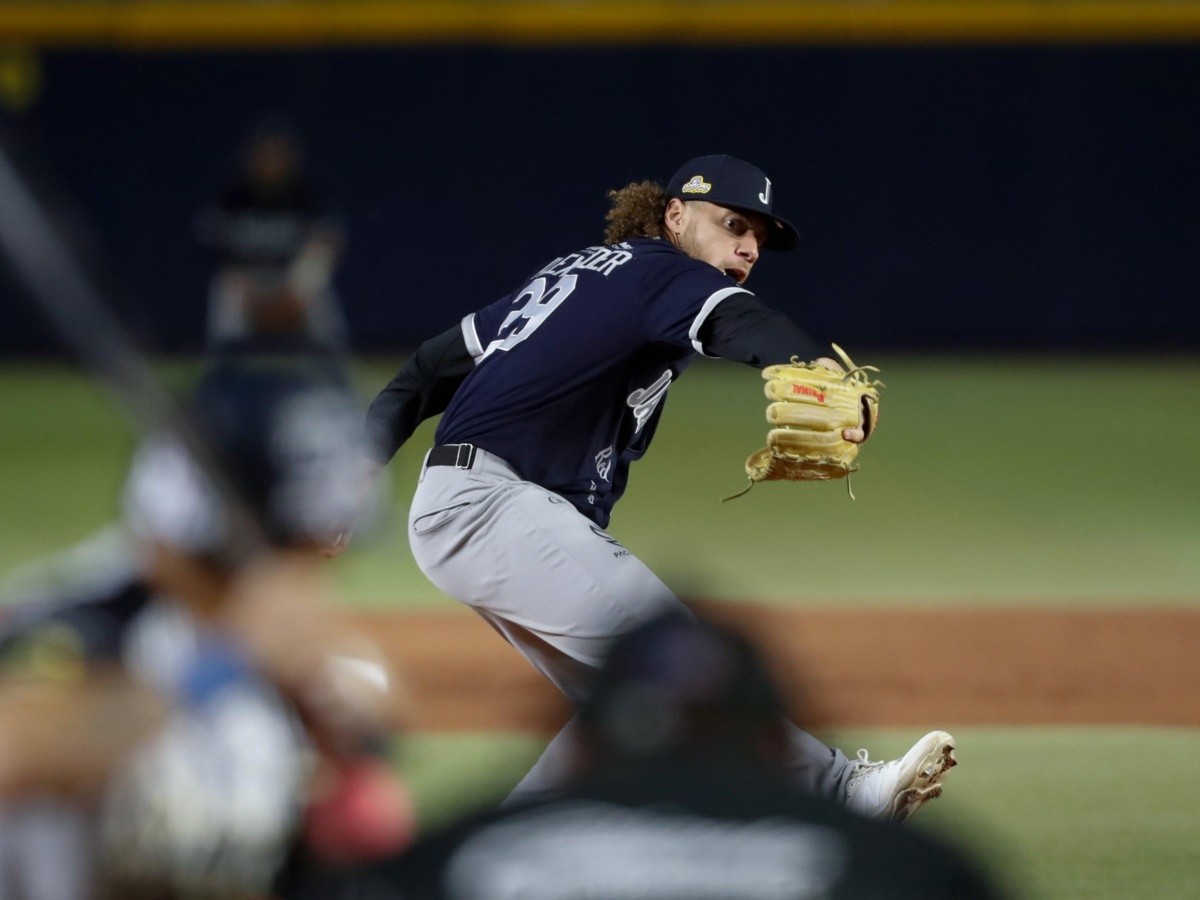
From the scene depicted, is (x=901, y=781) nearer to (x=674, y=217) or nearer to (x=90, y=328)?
(x=674, y=217)

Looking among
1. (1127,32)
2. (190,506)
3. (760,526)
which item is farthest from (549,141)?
(190,506)

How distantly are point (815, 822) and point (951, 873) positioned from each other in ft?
0.42

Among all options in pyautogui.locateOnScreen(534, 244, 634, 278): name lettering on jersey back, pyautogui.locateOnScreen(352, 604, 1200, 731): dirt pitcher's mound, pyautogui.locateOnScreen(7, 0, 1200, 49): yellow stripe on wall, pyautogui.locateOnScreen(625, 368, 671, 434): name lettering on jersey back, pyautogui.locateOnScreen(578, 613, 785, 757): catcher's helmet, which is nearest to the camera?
pyautogui.locateOnScreen(578, 613, 785, 757): catcher's helmet

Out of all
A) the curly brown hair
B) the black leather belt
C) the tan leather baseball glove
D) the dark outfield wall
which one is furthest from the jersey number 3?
the dark outfield wall

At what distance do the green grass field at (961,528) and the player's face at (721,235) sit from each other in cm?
136

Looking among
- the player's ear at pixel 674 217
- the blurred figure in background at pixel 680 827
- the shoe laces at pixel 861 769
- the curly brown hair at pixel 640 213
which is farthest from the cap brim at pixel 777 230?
the blurred figure in background at pixel 680 827

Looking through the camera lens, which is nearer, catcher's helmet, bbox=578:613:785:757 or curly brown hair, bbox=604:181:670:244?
catcher's helmet, bbox=578:613:785:757

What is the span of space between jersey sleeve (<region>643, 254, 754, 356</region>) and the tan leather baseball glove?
0.19m

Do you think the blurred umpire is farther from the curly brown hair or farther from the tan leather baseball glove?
the curly brown hair

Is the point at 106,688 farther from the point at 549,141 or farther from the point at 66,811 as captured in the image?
the point at 549,141

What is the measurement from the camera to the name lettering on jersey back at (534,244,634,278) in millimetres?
4055

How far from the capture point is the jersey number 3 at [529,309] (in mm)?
4125

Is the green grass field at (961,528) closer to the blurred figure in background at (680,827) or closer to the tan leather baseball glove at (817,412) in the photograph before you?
the blurred figure in background at (680,827)

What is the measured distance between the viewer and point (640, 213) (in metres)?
4.57
